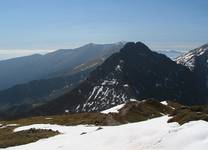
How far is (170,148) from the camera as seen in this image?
81.7 ft

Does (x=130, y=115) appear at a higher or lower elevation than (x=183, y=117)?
lower

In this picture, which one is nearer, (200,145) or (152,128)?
(200,145)

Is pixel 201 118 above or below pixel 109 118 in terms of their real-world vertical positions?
above

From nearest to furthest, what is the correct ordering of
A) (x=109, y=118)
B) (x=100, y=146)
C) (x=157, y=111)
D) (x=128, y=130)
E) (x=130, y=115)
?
(x=100, y=146)
(x=128, y=130)
(x=109, y=118)
(x=130, y=115)
(x=157, y=111)

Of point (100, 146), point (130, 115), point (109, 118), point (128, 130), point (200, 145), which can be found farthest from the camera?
point (130, 115)

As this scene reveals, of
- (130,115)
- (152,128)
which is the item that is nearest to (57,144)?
(152,128)

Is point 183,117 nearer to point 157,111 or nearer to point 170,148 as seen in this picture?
point 170,148

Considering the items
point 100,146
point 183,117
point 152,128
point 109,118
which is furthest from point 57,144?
point 109,118

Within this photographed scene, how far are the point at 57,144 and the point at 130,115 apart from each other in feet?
94.9

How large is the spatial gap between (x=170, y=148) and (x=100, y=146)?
21.0 ft

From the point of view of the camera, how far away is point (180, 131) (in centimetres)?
2681

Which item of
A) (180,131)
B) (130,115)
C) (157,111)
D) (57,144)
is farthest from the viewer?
(157,111)

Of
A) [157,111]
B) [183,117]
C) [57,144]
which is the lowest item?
[157,111]

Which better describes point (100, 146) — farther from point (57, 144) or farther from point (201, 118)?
point (201, 118)
